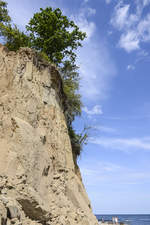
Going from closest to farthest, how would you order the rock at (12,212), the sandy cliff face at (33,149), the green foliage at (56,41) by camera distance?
the rock at (12,212), the sandy cliff face at (33,149), the green foliage at (56,41)

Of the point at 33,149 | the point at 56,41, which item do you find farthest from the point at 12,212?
the point at 56,41

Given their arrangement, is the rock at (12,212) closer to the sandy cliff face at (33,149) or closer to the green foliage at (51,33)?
the sandy cliff face at (33,149)

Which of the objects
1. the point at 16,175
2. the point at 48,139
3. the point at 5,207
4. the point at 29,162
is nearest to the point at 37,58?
the point at 48,139

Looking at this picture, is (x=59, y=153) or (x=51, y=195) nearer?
(x=51, y=195)

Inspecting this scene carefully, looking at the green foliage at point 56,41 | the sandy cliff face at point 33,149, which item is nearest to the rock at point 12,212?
the sandy cliff face at point 33,149

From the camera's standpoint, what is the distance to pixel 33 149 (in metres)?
9.03

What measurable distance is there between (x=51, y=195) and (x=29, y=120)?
131 inches

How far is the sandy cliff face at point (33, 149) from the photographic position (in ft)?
24.3

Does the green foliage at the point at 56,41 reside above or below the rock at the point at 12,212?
above

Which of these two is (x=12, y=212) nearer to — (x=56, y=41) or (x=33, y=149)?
(x=33, y=149)

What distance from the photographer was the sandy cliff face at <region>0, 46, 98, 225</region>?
740 cm

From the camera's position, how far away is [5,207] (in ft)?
19.8

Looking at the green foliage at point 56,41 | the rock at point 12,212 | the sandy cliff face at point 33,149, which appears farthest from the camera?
the green foliage at point 56,41

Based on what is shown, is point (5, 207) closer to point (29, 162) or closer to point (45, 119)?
point (29, 162)
